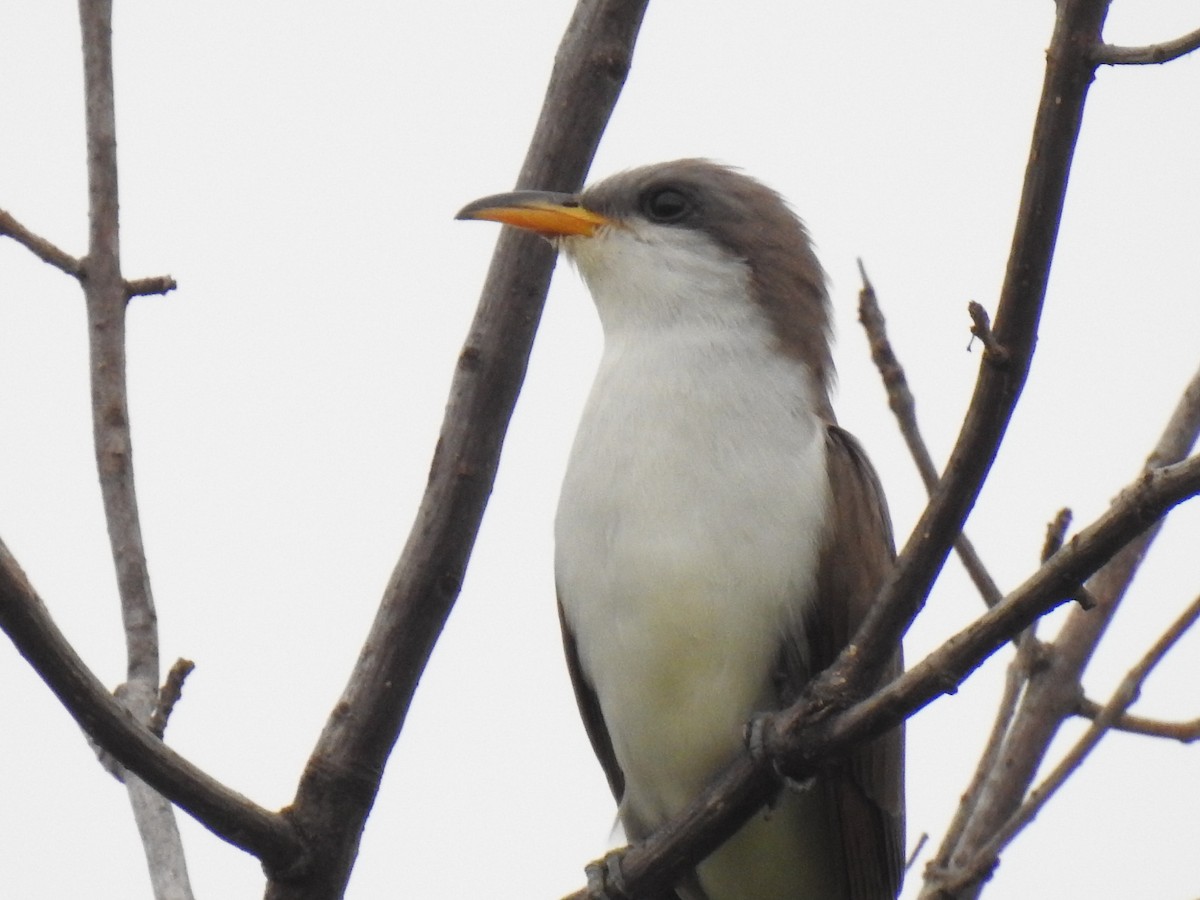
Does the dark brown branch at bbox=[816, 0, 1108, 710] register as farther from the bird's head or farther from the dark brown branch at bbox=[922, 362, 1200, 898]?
the bird's head

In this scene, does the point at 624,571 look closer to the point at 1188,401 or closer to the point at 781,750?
the point at 781,750

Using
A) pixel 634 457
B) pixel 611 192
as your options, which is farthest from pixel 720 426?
pixel 611 192

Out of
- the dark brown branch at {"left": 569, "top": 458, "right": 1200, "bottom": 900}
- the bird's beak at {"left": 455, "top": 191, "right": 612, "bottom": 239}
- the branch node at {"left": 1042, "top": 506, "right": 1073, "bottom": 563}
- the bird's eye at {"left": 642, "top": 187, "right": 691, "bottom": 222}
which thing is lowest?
the dark brown branch at {"left": 569, "top": 458, "right": 1200, "bottom": 900}

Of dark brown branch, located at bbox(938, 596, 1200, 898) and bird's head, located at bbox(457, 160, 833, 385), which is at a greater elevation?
bird's head, located at bbox(457, 160, 833, 385)

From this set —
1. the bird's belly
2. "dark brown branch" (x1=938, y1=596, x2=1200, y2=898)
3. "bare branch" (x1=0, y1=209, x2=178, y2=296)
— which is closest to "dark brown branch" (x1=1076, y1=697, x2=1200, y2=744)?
"dark brown branch" (x1=938, y1=596, x2=1200, y2=898)

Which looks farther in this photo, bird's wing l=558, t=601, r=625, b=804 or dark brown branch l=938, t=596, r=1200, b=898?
bird's wing l=558, t=601, r=625, b=804

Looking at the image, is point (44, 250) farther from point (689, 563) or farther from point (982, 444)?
point (982, 444)
